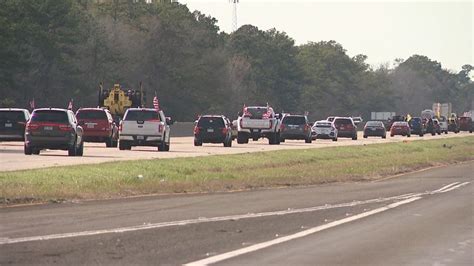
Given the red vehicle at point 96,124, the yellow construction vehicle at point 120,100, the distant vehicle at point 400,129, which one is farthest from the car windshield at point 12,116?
the distant vehicle at point 400,129

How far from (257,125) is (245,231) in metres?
46.8

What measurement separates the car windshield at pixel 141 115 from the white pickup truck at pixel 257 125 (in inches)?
651

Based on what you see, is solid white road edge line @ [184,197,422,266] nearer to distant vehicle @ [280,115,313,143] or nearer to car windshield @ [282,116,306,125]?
distant vehicle @ [280,115,313,143]

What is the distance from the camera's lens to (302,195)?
2439 cm

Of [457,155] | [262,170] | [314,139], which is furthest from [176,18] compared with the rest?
[262,170]

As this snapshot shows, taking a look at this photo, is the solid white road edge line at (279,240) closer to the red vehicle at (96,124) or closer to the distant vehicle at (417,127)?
the red vehicle at (96,124)

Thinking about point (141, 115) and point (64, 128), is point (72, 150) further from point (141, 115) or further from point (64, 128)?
point (141, 115)

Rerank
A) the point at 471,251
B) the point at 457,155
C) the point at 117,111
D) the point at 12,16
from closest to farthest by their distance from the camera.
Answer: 1. the point at 471,251
2. the point at 457,155
3. the point at 117,111
4. the point at 12,16

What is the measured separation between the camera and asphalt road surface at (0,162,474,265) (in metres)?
12.7

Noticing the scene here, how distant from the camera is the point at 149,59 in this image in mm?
119750

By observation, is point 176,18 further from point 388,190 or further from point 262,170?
point 388,190

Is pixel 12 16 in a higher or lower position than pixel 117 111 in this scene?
higher

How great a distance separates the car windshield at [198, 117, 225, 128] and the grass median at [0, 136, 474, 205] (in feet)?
28.6

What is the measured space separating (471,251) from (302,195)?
10745 millimetres
